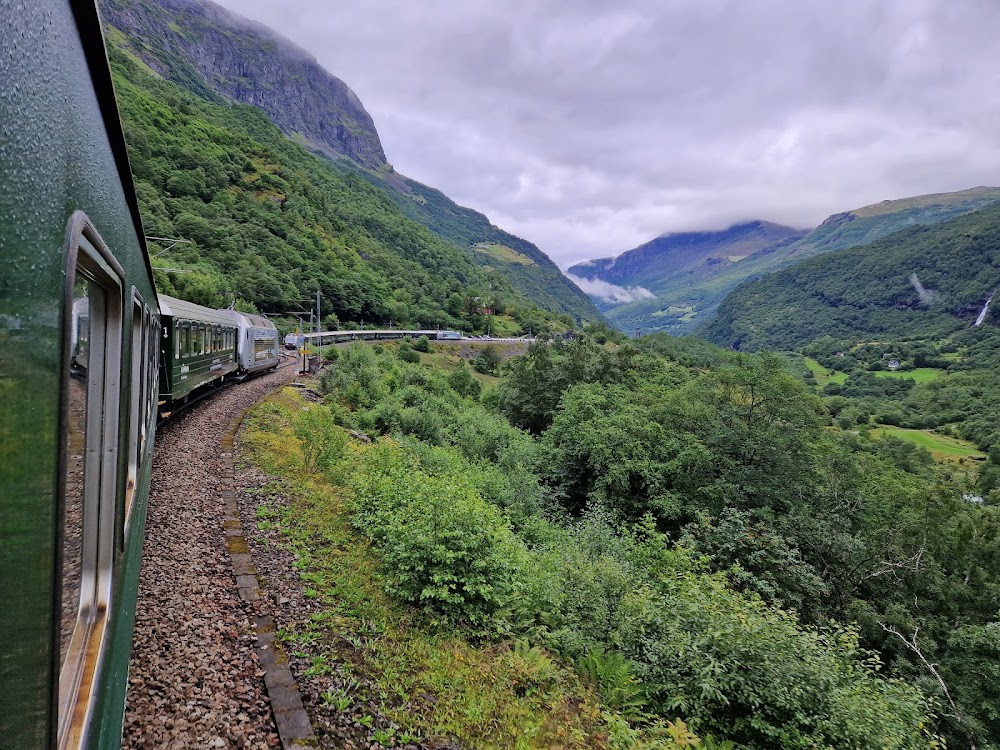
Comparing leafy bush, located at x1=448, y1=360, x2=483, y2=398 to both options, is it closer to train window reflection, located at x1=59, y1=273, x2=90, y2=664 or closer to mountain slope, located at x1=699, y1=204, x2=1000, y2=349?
train window reflection, located at x1=59, y1=273, x2=90, y2=664

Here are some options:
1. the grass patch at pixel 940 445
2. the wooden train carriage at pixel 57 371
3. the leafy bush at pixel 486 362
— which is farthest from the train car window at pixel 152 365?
the grass patch at pixel 940 445

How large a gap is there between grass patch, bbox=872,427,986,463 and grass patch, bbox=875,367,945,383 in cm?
3694

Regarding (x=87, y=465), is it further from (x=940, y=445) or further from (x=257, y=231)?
(x=257, y=231)

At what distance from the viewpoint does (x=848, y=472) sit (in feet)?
63.6

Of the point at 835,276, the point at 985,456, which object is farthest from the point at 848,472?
the point at 835,276

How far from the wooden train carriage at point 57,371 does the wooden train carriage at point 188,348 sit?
9714mm

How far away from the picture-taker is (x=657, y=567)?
1123 cm

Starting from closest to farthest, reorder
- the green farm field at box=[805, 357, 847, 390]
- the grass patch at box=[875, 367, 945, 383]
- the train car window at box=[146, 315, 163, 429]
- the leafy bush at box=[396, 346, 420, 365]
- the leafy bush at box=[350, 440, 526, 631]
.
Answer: the leafy bush at box=[350, 440, 526, 631]
the train car window at box=[146, 315, 163, 429]
the leafy bush at box=[396, 346, 420, 365]
the grass patch at box=[875, 367, 945, 383]
the green farm field at box=[805, 357, 847, 390]

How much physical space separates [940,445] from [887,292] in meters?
121

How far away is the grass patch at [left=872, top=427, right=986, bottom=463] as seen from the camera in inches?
2042

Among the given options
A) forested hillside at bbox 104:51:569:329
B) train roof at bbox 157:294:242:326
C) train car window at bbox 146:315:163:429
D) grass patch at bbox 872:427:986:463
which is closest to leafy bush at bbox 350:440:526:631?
train car window at bbox 146:315:163:429

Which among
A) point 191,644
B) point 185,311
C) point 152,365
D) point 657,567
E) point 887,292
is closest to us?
point 191,644

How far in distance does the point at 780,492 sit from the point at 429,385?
1902 centimetres

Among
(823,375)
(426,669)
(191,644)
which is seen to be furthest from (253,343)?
(823,375)
